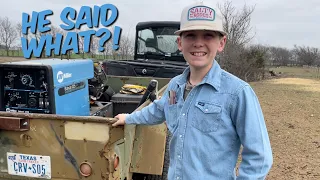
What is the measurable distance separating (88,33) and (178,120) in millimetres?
13691

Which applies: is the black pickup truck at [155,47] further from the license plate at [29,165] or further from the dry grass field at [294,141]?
the license plate at [29,165]

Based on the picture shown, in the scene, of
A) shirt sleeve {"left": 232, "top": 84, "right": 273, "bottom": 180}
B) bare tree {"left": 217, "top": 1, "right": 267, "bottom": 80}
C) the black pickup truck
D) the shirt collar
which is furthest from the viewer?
bare tree {"left": 217, "top": 1, "right": 267, "bottom": 80}

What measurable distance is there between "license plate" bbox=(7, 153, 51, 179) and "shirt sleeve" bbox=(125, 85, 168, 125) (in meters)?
0.85

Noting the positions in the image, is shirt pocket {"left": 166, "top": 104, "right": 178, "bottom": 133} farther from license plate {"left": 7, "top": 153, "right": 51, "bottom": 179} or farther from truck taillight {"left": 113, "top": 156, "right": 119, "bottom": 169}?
license plate {"left": 7, "top": 153, "right": 51, "bottom": 179}

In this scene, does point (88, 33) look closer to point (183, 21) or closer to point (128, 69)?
point (128, 69)

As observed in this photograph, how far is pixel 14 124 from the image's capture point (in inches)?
112

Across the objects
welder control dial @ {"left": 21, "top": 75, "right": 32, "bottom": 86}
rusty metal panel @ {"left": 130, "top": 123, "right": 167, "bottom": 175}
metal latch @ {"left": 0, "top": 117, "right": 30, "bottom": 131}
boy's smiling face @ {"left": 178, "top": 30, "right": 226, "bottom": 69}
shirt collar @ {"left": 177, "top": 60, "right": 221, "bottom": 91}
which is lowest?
rusty metal panel @ {"left": 130, "top": 123, "right": 167, "bottom": 175}

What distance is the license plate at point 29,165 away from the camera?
2.96m

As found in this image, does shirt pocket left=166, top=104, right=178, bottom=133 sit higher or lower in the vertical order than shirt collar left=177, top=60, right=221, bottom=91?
lower

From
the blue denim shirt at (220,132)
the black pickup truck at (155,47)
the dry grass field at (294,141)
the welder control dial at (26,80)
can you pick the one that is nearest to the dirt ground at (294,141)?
the dry grass field at (294,141)

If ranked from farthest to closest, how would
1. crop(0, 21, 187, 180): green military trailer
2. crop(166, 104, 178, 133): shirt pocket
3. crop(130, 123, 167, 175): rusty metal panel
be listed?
1. crop(130, 123, 167, 175): rusty metal panel
2. crop(0, 21, 187, 180): green military trailer
3. crop(166, 104, 178, 133): shirt pocket

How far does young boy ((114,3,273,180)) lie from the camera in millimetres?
1858

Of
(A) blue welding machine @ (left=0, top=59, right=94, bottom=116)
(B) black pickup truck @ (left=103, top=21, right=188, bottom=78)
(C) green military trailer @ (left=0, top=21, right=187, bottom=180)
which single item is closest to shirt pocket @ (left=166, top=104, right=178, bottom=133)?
(C) green military trailer @ (left=0, top=21, right=187, bottom=180)

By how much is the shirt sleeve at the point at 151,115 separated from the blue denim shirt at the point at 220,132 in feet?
1.43
